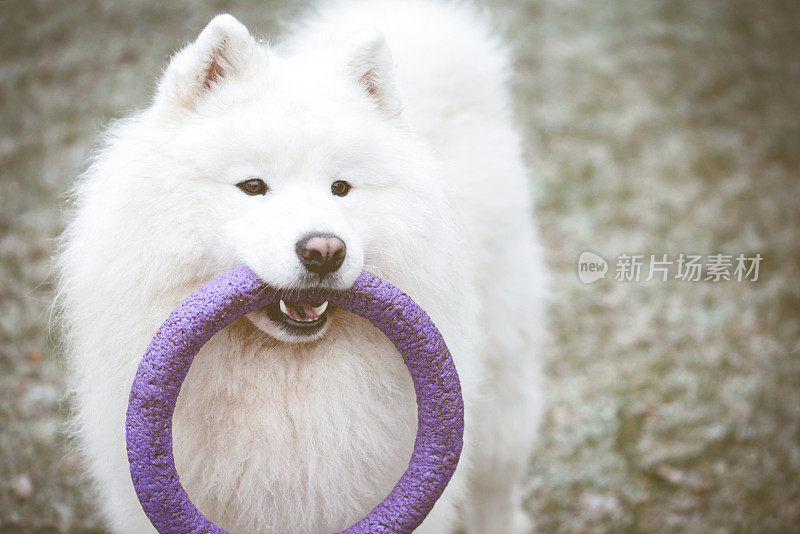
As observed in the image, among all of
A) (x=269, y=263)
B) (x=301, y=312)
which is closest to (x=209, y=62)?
(x=269, y=263)

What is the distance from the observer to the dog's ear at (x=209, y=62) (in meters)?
2.03

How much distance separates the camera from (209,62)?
2.08 meters

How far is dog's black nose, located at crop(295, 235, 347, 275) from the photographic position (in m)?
1.86

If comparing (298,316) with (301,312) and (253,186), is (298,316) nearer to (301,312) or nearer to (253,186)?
(301,312)

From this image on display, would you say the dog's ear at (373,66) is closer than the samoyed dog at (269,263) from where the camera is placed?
No

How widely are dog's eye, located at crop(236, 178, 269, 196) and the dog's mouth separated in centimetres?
33

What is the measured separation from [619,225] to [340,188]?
15.6 feet

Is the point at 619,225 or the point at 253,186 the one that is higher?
the point at 619,225

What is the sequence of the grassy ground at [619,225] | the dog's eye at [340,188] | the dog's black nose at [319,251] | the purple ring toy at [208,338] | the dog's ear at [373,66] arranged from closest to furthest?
the dog's black nose at [319,251] → the purple ring toy at [208,338] → the dog's eye at [340,188] → the dog's ear at [373,66] → the grassy ground at [619,225]

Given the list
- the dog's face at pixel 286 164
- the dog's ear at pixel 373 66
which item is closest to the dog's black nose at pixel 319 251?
the dog's face at pixel 286 164

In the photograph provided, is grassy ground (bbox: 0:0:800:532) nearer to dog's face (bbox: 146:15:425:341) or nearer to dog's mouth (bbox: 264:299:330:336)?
dog's face (bbox: 146:15:425:341)

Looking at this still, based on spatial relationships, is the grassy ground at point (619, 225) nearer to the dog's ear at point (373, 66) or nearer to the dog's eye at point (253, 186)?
the dog's ear at point (373, 66)

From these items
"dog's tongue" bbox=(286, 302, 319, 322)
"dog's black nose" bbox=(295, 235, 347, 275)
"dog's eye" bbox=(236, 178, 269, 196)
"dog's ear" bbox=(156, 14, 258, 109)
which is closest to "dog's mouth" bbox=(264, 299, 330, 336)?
"dog's tongue" bbox=(286, 302, 319, 322)

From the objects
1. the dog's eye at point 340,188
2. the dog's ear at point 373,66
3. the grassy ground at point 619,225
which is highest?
the grassy ground at point 619,225
